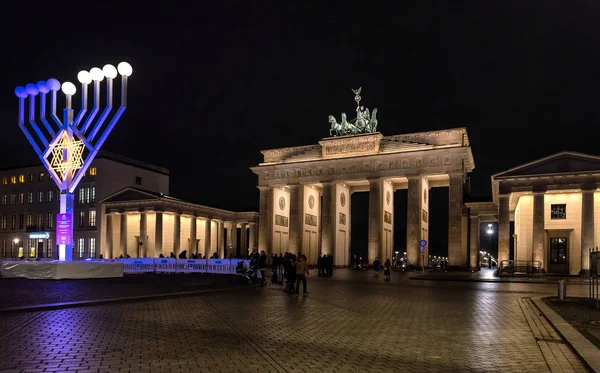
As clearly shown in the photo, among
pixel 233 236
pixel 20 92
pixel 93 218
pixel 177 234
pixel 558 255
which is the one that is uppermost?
pixel 20 92

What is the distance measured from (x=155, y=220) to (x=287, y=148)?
62.0 ft

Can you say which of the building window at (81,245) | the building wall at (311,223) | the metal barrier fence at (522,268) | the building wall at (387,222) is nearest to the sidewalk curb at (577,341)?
the metal barrier fence at (522,268)

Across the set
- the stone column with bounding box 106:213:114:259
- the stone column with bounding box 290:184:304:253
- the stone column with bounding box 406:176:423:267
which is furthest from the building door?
the stone column with bounding box 106:213:114:259

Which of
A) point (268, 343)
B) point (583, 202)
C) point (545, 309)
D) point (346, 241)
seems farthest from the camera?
point (346, 241)

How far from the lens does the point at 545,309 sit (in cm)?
1530

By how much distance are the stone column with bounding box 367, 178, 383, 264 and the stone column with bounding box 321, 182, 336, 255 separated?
425 centimetres

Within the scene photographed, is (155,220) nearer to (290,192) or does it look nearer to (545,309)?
(290,192)

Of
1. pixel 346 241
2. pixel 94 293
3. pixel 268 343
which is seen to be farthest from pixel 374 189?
pixel 268 343

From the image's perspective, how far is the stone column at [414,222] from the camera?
5416 centimetres

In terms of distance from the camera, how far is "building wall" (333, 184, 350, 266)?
59.8 meters

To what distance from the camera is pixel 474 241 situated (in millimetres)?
59062

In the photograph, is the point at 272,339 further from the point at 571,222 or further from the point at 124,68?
the point at 571,222

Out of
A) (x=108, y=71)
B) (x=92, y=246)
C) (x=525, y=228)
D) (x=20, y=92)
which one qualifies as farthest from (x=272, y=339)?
(x=92, y=246)

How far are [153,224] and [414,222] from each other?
112 feet
